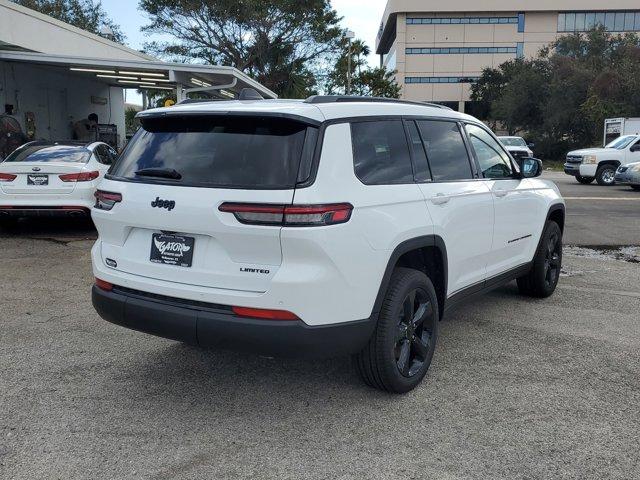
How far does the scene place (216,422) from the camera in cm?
348

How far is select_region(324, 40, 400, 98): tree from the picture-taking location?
41.3 metres

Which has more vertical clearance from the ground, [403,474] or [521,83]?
[521,83]

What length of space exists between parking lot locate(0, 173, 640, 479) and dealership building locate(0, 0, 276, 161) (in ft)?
35.2

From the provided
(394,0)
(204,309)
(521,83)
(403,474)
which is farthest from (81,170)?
(394,0)

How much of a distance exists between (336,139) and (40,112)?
671 inches

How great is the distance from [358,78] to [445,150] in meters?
44.8

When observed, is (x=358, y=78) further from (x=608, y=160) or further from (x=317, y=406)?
(x=317, y=406)

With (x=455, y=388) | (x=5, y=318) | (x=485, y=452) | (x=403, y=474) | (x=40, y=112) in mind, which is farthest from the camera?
(x=40, y=112)

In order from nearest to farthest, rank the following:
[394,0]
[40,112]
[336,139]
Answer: [336,139] < [40,112] < [394,0]

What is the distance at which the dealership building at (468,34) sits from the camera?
68000 millimetres

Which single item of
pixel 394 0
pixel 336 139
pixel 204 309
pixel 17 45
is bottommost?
pixel 204 309

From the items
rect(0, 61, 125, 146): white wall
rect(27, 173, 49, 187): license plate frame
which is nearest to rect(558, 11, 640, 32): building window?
rect(0, 61, 125, 146): white wall

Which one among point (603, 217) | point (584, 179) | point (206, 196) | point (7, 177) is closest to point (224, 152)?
point (206, 196)

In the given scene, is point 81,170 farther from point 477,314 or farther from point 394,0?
point 394,0
